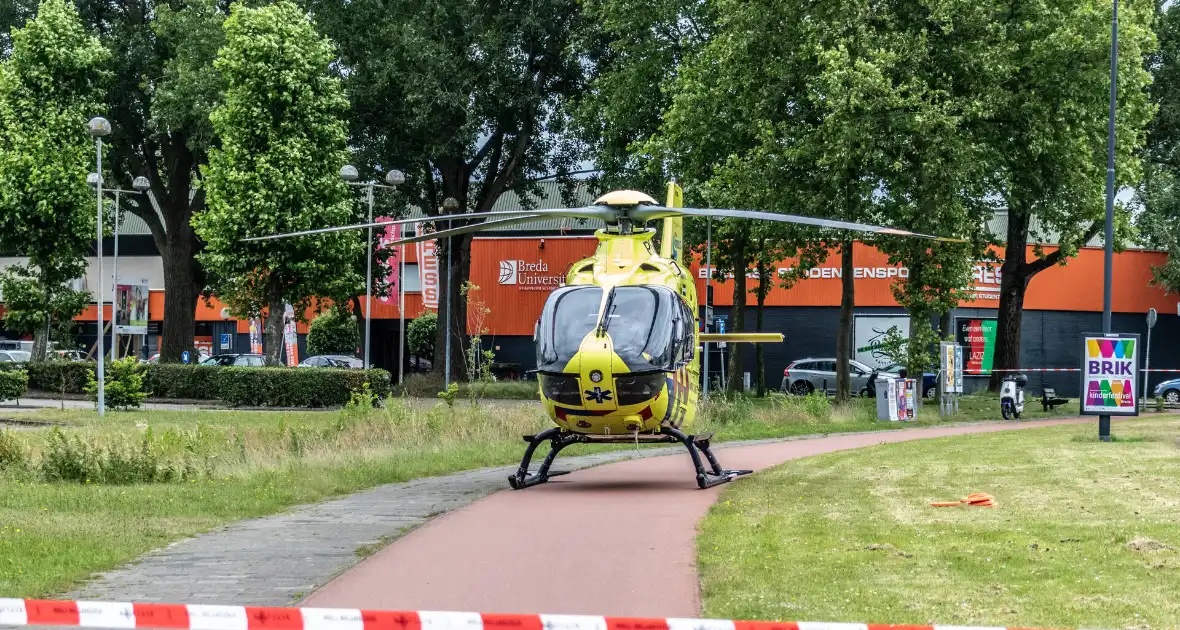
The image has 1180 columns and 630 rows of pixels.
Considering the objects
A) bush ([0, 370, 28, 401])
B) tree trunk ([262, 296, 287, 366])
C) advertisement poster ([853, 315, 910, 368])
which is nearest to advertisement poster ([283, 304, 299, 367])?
tree trunk ([262, 296, 287, 366])

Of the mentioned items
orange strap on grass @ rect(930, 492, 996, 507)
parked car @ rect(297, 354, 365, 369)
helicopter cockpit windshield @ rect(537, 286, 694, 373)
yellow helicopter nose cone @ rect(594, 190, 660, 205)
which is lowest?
orange strap on grass @ rect(930, 492, 996, 507)

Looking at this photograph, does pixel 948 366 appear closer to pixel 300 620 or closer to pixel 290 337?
pixel 290 337

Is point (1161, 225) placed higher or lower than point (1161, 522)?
higher

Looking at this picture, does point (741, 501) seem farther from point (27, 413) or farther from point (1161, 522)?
point (27, 413)

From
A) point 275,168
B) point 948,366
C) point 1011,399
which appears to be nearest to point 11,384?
point 275,168

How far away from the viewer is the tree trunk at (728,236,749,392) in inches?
1639

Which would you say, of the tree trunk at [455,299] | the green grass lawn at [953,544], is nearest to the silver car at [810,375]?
the tree trunk at [455,299]

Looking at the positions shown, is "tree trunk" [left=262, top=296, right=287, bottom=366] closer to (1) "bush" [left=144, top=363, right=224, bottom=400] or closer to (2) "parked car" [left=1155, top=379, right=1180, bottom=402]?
(1) "bush" [left=144, top=363, right=224, bottom=400]

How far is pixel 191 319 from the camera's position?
1842 inches

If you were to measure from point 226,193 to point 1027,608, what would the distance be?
33957 mm

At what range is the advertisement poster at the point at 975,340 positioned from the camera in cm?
5244

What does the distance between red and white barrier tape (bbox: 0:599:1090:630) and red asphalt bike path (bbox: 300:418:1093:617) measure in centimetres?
281

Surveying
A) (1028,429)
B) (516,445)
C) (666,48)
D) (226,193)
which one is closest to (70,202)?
(226,193)

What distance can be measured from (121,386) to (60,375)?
835 centimetres
